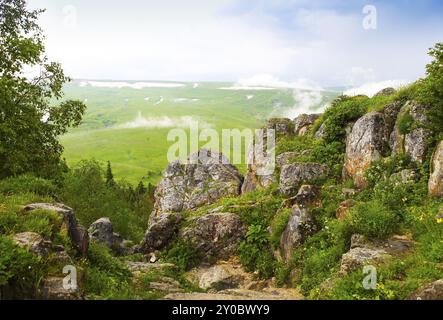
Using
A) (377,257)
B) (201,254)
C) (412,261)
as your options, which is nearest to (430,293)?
(412,261)

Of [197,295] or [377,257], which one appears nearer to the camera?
[377,257]

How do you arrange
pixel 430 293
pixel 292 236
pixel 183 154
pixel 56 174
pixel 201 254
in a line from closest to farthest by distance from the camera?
pixel 430 293 → pixel 292 236 → pixel 56 174 → pixel 201 254 → pixel 183 154

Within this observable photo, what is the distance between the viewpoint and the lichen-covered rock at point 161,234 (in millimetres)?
28953

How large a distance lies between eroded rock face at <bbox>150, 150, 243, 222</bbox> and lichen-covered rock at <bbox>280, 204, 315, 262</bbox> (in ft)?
47.1

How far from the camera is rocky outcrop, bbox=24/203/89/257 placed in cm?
1595

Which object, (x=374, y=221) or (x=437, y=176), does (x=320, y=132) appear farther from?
(x=374, y=221)

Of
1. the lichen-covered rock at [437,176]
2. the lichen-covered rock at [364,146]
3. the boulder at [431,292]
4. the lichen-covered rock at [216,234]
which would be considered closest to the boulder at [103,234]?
the lichen-covered rock at [216,234]

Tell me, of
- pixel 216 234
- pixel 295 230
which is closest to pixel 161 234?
pixel 216 234

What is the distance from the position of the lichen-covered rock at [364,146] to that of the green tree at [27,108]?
60.1 feet

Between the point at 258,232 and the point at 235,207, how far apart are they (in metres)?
3.42

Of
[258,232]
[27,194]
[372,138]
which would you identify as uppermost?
[372,138]

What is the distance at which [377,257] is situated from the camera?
15.5m

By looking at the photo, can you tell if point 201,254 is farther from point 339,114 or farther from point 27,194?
point 339,114

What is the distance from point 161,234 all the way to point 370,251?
1676 centimetres
